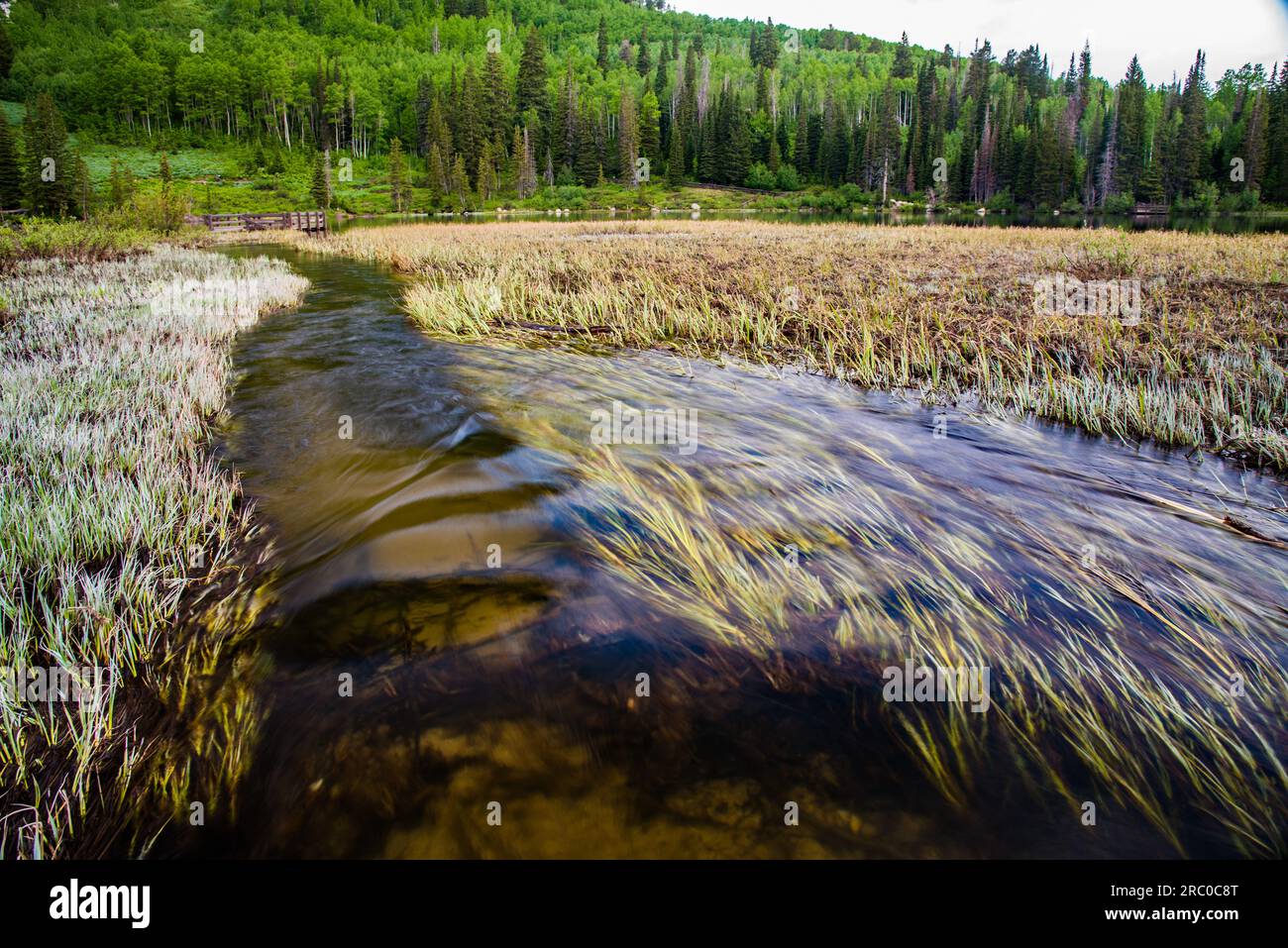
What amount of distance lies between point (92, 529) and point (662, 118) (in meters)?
136

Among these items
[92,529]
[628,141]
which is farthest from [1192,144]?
[92,529]

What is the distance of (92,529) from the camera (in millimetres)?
4379

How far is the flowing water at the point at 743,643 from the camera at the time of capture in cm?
266

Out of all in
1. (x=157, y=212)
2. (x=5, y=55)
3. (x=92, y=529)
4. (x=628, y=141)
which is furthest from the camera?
(x=5, y=55)

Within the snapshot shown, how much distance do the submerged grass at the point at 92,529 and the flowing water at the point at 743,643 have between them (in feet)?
1.83

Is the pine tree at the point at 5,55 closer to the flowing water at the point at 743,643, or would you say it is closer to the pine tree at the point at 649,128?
the pine tree at the point at 649,128

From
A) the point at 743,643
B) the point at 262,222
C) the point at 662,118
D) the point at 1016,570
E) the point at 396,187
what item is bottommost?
the point at 743,643

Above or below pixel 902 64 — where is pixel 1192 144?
below

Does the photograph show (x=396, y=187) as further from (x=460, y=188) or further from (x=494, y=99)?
(x=494, y=99)

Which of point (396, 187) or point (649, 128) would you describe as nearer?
point (396, 187)

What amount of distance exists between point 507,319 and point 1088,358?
35.8 feet

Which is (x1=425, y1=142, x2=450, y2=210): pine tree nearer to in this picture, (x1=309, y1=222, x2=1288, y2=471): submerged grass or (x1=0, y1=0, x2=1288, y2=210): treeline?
(x1=0, y1=0, x2=1288, y2=210): treeline

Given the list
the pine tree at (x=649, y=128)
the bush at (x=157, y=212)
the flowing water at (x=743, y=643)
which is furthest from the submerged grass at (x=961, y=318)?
the pine tree at (x=649, y=128)
